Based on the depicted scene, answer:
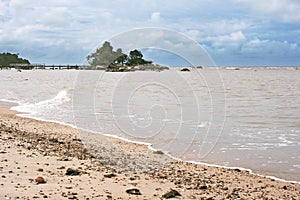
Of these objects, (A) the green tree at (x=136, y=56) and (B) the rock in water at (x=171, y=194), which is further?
(A) the green tree at (x=136, y=56)

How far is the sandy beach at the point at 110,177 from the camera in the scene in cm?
643

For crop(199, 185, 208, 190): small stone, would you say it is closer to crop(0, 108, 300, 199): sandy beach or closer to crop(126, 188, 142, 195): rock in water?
crop(0, 108, 300, 199): sandy beach

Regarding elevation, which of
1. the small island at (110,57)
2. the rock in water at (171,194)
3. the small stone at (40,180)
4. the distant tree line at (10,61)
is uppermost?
the distant tree line at (10,61)

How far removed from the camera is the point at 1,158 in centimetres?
801

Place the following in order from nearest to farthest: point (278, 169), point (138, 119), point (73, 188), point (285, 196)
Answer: point (73, 188)
point (285, 196)
point (278, 169)
point (138, 119)

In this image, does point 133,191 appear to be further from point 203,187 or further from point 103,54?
point 103,54

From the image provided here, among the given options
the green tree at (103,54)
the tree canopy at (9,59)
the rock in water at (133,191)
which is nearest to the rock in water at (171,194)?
the rock in water at (133,191)

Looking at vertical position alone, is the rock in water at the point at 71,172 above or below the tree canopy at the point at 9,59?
below

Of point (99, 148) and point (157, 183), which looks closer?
point (157, 183)

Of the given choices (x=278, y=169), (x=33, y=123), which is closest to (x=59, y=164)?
(x=278, y=169)

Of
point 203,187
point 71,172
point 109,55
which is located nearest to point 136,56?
point 109,55

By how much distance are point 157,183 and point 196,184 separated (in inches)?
30.1

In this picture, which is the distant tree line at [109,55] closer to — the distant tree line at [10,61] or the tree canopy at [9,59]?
the distant tree line at [10,61]

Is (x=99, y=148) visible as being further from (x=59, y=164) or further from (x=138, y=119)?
(x=138, y=119)
